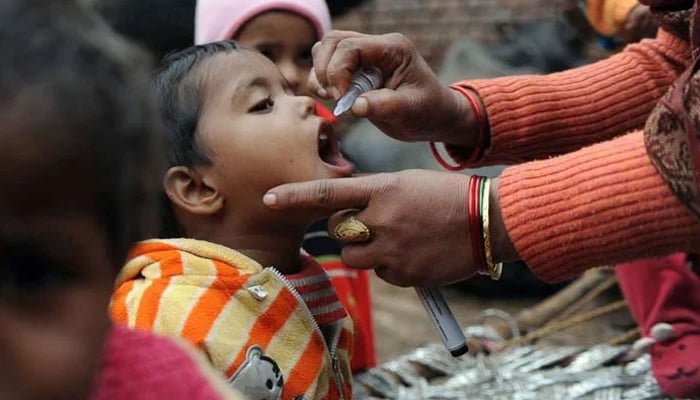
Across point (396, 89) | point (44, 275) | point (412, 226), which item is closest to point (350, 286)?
point (396, 89)


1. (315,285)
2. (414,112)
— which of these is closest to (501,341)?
(414,112)

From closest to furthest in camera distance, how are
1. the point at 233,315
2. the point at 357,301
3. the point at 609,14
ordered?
the point at 233,315
the point at 357,301
the point at 609,14

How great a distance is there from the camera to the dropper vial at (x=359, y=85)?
132 centimetres

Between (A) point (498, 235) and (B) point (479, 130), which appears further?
(B) point (479, 130)

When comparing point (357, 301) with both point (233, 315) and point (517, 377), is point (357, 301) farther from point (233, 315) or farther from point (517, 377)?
point (233, 315)

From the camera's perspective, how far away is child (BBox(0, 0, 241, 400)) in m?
0.58

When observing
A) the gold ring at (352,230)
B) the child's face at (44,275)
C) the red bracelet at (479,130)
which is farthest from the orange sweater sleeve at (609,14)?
the child's face at (44,275)

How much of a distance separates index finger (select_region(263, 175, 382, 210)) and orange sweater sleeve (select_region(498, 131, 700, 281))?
0.22 m

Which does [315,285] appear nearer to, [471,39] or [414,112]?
[414,112]

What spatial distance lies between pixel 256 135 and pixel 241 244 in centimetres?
13

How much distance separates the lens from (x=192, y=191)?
4.34ft

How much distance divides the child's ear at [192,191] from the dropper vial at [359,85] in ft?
0.56

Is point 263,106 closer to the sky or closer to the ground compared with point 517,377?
closer to the sky

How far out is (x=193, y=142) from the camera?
1.30 m
